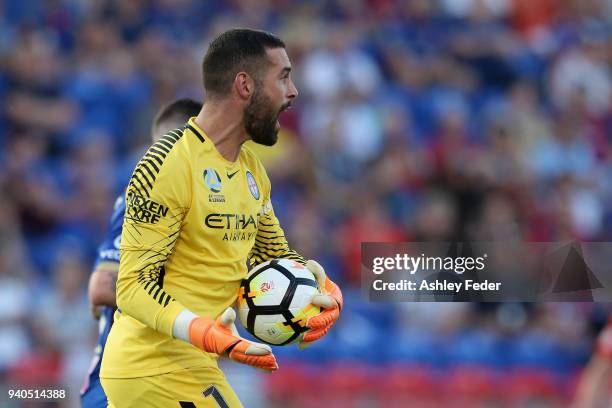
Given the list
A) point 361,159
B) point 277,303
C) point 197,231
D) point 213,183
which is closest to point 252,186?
point 213,183

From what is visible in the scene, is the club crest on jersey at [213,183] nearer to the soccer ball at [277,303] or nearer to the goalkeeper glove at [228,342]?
the soccer ball at [277,303]

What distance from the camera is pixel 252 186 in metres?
4.45

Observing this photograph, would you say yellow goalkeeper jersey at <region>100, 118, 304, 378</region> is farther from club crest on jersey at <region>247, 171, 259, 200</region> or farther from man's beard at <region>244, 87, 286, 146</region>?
man's beard at <region>244, 87, 286, 146</region>

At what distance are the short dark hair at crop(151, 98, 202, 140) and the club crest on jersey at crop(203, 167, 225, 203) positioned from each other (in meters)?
1.46

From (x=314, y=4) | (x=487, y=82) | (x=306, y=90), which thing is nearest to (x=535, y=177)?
(x=487, y=82)

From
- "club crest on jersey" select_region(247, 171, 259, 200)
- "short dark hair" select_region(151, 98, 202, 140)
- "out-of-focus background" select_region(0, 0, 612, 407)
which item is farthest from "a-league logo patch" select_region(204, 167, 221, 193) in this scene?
"out-of-focus background" select_region(0, 0, 612, 407)

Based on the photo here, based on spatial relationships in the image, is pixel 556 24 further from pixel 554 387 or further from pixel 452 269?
pixel 452 269

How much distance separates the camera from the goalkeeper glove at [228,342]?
3.76 metres

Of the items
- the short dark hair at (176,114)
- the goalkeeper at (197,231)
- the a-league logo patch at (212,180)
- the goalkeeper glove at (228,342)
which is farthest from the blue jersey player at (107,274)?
the goalkeeper glove at (228,342)

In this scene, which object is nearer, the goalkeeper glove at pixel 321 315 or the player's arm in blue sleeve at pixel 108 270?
the goalkeeper glove at pixel 321 315

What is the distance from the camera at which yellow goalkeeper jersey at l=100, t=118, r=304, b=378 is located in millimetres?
4031

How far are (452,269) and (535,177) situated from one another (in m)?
5.15

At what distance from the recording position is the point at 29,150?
10547 mm

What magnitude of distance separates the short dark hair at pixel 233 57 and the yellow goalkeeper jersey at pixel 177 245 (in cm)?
21
